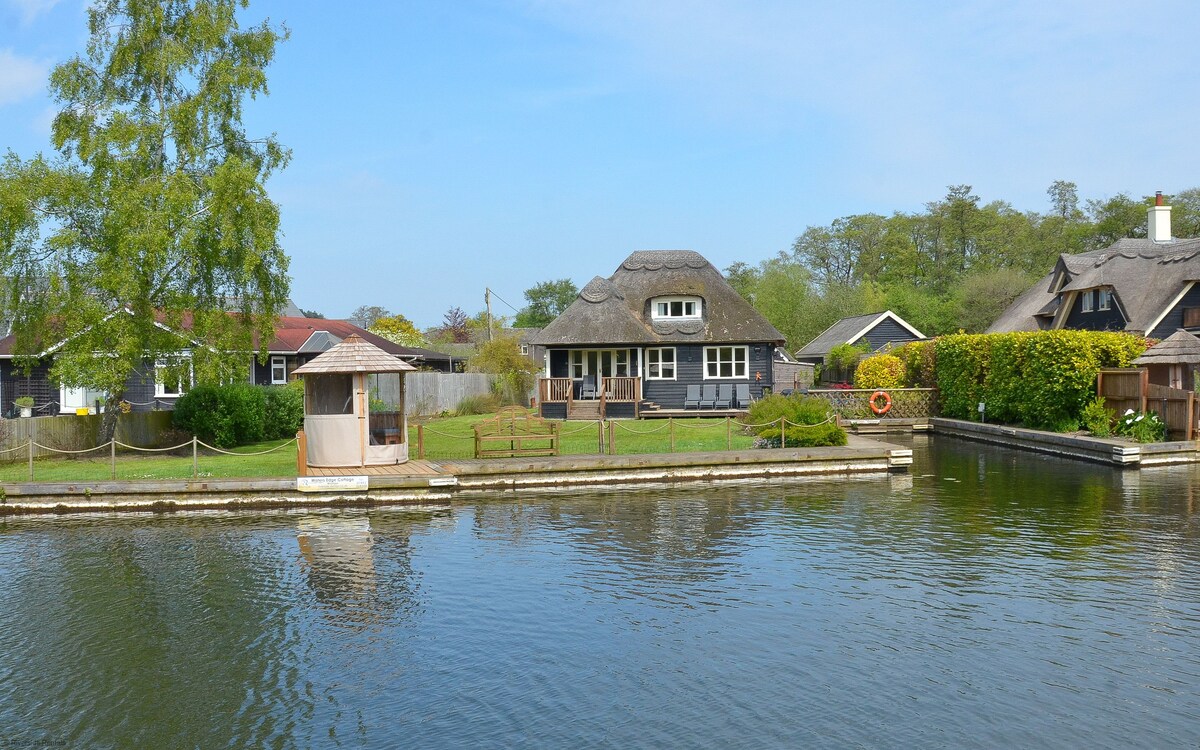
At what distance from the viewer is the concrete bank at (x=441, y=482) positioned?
749 inches

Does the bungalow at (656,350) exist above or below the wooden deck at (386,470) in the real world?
above

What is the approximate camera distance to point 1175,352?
86.9 ft

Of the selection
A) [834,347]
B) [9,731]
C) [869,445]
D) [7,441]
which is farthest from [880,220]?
[9,731]

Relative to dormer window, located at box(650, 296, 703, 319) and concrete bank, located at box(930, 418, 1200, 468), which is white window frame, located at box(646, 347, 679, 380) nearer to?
dormer window, located at box(650, 296, 703, 319)

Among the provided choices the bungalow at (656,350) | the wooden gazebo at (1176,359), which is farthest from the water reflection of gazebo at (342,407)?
the wooden gazebo at (1176,359)

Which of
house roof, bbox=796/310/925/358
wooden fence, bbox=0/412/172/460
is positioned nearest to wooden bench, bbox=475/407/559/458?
wooden fence, bbox=0/412/172/460

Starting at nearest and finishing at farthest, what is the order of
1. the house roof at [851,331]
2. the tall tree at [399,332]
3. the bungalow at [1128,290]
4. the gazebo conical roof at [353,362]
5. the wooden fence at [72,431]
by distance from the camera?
the gazebo conical roof at [353,362] < the wooden fence at [72,431] < the bungalow at [1128,290] < the house roof at [851,331] < the tall tree at [399,332]

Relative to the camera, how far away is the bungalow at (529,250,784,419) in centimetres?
3781

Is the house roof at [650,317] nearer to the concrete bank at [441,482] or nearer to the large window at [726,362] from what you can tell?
the large window at [726,362]

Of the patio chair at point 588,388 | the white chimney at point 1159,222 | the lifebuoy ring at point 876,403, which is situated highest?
the white chimney at point 1159,222

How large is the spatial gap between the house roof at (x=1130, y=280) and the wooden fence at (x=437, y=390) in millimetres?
27447

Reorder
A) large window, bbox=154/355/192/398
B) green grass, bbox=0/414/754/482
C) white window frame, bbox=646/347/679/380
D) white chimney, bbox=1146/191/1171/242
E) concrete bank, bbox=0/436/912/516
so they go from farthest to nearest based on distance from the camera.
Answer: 1. white chimney, bbox=1146/191/1171/242
2. white window frame, bbox=646/347/679/380
3. large window, bbox=154/355/192/398
4. green grass, bbox=0/414/754/482
5. concrete bank, bbox=0/436/912/516

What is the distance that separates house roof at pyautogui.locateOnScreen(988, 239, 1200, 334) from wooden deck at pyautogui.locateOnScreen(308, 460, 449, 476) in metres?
31.2

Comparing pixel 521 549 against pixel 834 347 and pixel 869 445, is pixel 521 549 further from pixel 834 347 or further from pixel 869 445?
pixel 834 347
